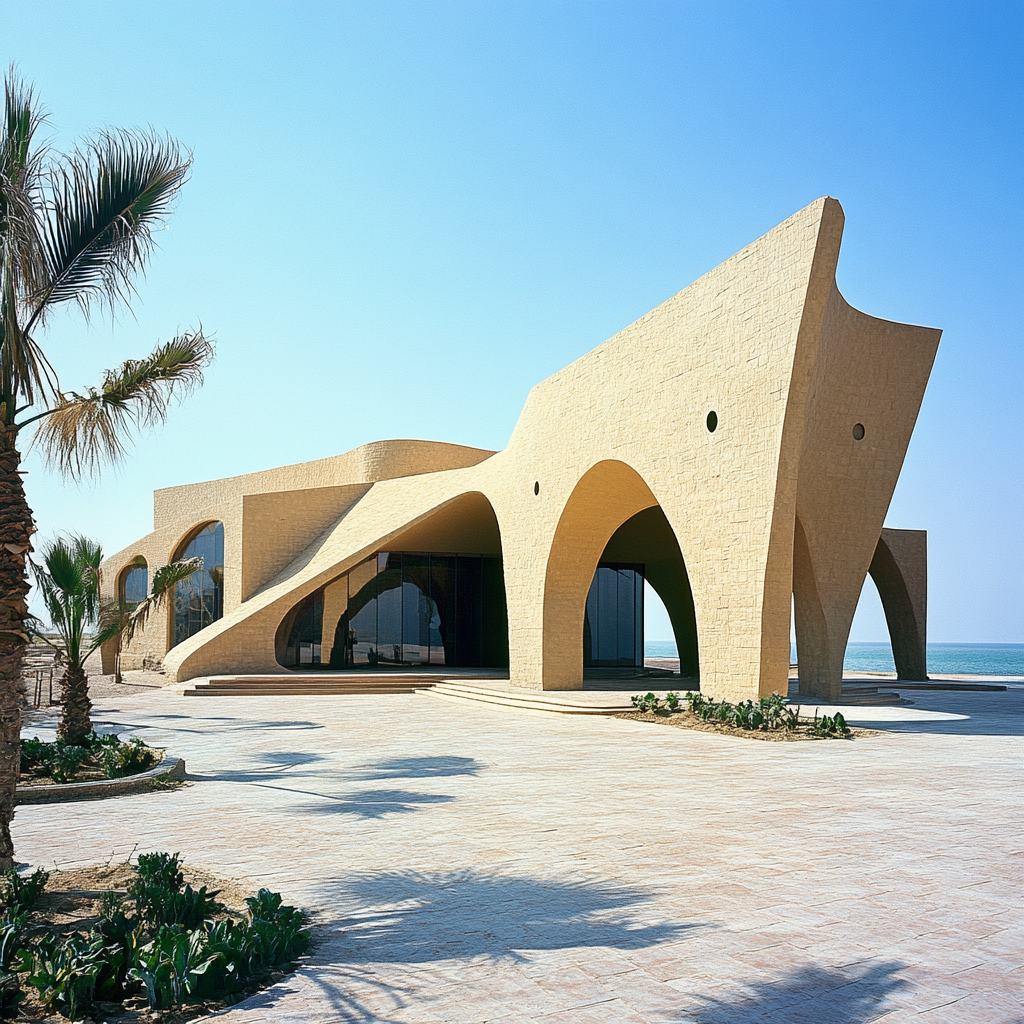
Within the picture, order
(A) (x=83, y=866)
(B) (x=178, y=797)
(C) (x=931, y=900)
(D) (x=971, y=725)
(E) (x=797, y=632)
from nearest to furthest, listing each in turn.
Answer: (C) (x=931, y=900) → (A) (x=83, y=866) → (B) (x=178, y=797) → (D) (x=971, y=725) → (E) (x=797, y=632)

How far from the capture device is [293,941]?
4.07 meters

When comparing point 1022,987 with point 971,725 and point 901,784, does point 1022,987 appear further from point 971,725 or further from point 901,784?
point 971,725

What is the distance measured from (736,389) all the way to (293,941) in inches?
459

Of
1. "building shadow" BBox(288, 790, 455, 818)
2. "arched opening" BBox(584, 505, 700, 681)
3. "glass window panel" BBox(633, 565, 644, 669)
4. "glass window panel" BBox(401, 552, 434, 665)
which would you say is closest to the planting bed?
"building shadow" BBox(288, 790, 455, 818)

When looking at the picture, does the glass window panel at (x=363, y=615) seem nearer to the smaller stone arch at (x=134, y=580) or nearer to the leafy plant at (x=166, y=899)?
the smaller stone arch at (x=134, y=580)

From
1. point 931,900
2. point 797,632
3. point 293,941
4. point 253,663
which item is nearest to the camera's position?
point 293,941

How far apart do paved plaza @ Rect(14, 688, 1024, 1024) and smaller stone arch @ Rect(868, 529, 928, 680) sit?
1647cm

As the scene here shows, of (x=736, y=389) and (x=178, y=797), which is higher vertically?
(x=736, y=389)

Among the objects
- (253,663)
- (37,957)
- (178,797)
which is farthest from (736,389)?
A: (253,663)

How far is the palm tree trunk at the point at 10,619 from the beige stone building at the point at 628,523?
10411 millimetres

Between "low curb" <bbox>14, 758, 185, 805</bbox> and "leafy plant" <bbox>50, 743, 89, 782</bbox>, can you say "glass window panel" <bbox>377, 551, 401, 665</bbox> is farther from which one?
"low curb" <bbox>14, 758, 185, 805</bbox>

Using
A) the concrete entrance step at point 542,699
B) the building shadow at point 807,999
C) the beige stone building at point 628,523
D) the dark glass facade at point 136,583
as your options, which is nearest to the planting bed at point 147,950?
the building shadow at point 807,999

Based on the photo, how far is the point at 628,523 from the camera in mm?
28969

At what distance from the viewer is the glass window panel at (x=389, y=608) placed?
2839cm
